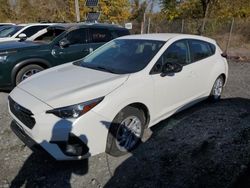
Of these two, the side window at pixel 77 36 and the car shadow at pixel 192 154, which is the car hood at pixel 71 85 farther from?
the side window at pixel 77 36

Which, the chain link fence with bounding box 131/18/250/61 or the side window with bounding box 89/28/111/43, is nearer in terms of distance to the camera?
the side window with bounding box 89/28/111/43

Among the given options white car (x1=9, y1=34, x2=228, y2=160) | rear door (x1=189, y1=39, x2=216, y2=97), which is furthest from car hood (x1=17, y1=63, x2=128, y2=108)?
rear door (x1=189, y1=39, x2=216, y2=97)

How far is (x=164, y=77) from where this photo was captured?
3.86m

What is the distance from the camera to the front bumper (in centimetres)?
285

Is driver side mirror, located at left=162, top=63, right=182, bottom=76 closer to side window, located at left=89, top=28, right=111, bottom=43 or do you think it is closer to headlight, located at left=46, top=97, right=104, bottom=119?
headlight, located at left=46, top=97, right=104, bottom=119

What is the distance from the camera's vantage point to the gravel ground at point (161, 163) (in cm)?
303

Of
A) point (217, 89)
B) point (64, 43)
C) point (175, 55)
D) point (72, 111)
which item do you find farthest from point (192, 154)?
point (64, 43)

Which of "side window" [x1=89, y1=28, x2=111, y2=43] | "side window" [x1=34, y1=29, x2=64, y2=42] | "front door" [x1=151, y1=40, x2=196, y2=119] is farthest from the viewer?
"side window" [x1=89, y1=28, x2=111, y2=43]

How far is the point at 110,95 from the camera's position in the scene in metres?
3.12

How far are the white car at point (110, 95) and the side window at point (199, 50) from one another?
0.02 meters

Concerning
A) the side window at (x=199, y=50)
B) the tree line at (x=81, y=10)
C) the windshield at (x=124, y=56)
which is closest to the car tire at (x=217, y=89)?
the side window at (x=199, y=50)

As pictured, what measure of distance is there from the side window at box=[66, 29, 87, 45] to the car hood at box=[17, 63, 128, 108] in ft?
9.84

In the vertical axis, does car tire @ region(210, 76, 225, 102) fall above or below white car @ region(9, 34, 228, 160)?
below

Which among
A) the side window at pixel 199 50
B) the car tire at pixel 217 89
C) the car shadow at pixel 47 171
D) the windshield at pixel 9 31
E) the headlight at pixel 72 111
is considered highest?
the side window at pixel 199 50
